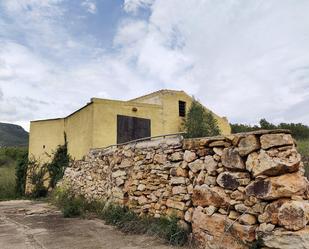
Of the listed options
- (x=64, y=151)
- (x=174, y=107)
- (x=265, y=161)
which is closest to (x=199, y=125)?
(x=174, y=107)

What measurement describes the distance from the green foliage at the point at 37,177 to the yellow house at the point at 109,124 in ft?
1.30

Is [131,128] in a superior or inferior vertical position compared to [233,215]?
superior

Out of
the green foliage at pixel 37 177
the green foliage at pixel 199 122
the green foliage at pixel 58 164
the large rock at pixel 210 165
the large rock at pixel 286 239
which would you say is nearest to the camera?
the large rock at pixel 286 239

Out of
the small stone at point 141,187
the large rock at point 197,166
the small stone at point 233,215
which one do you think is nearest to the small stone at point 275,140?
the small stone at point 233,215

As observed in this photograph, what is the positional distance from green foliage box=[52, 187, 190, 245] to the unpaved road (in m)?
0.20

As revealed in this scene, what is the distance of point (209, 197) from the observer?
541 centimetres

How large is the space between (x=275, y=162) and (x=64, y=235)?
4747 millimetres

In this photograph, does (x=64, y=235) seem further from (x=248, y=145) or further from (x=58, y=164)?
(x=58, y=164)

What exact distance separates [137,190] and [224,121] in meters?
13.4

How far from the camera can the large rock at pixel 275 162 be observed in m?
4.48

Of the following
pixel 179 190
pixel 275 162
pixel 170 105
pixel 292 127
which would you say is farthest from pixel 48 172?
pixel 292 127

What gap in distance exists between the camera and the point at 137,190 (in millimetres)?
7656

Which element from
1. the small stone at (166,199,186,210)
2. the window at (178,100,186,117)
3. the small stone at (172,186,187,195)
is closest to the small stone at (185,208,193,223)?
the small stone at (166,199,186,210)

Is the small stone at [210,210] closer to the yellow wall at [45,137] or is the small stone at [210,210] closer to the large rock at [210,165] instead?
the large rock at [210,165]
